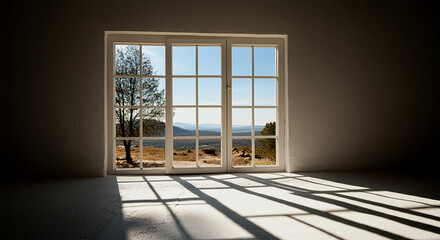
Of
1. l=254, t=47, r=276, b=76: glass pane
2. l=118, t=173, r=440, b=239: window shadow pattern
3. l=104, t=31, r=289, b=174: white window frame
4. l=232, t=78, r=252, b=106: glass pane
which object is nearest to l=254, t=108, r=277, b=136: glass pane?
l=232, t=78, r=252, b=106: glass pane

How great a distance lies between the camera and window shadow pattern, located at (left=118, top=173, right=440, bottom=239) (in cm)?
150

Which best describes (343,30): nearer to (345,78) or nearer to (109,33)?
(345,78)

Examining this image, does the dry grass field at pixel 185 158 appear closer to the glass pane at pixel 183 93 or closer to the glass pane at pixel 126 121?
the glass pane at pixel 126 121

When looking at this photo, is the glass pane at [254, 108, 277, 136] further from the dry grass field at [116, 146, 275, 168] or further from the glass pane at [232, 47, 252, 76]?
the glass pane at [232, 47, 252, 76]

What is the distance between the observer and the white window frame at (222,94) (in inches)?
126

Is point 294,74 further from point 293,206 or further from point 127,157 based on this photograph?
point 127,157

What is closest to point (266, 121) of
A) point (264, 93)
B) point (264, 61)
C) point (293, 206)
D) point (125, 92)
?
point (264, 93)

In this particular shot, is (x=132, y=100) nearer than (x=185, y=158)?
Yes

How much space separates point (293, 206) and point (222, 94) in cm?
176

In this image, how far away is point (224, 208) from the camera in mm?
1938

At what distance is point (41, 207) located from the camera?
6.41ft

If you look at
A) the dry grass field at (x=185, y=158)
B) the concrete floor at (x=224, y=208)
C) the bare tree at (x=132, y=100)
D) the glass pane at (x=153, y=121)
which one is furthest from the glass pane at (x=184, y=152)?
the concrete floor at (x=224, y=208)

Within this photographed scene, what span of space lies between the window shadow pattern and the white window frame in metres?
0.40

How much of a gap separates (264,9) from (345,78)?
1.36m
